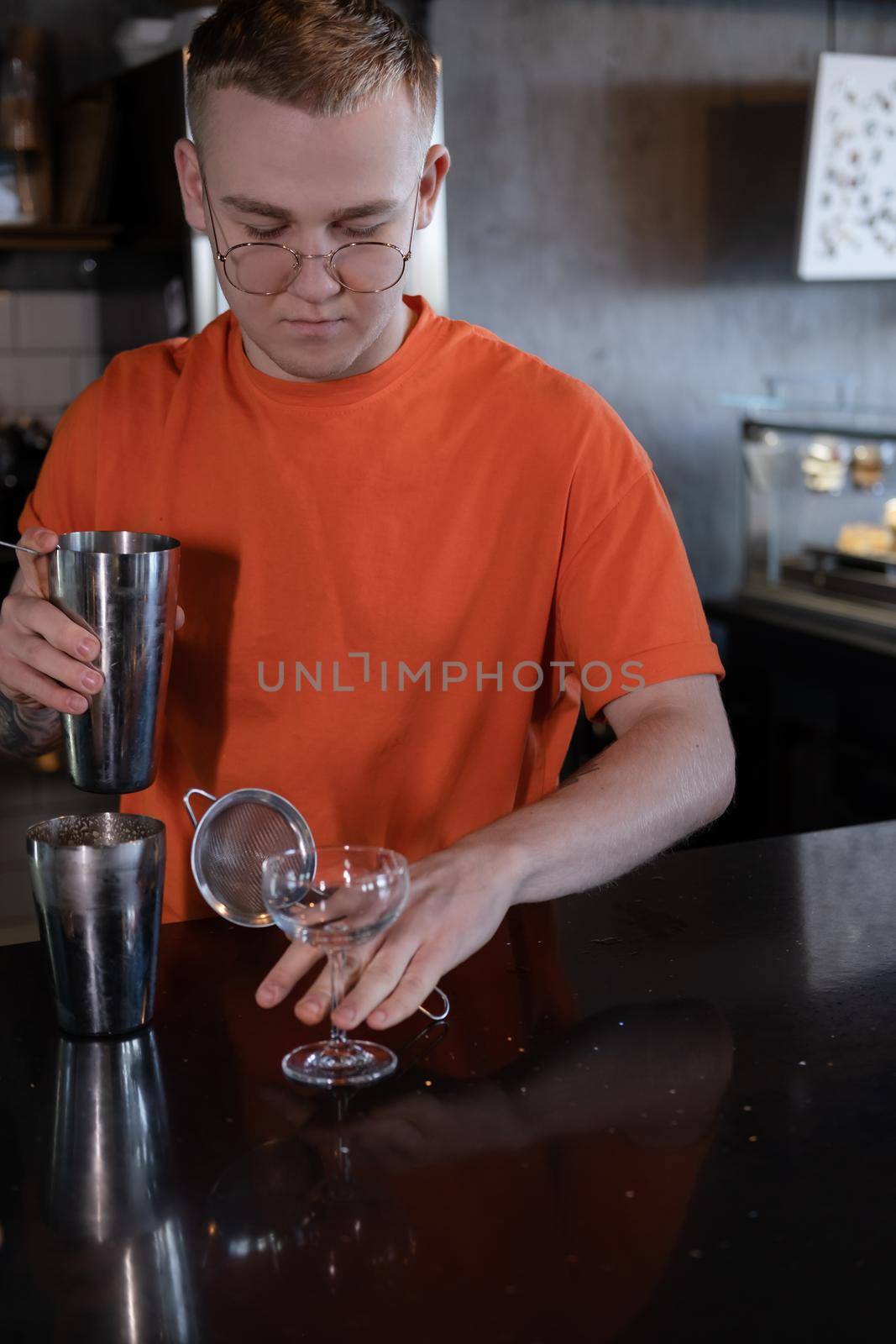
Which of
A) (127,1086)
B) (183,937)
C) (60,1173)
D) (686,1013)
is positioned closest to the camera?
(60,1173)

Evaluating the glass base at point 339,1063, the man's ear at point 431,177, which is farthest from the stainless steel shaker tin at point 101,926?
the man's ear at point 431,177

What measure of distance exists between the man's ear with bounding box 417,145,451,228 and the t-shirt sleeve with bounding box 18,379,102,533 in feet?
1.25

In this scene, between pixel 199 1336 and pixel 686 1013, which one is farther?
pixel 686 1013

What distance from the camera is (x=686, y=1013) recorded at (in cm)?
103

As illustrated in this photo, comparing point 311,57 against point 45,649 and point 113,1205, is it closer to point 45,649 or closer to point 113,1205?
point 45,649

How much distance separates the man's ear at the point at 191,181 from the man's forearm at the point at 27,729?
0.47m

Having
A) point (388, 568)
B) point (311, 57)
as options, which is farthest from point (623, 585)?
point (311, 57)

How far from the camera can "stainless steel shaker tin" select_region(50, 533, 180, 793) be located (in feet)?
3.63

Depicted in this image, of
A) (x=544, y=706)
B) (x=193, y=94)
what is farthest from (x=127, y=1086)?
(x=193, y=94)

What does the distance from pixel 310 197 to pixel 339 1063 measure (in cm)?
70

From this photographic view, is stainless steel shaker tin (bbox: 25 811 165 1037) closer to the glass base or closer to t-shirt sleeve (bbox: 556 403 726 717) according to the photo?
the glass base

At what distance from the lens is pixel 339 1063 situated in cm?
94

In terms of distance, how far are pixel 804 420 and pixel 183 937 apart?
9.35 feet

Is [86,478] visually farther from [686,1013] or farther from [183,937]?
[686,1013]
